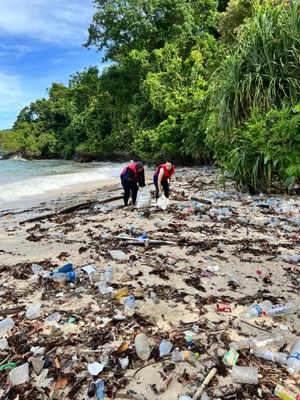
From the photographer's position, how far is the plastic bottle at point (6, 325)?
2.16 meters

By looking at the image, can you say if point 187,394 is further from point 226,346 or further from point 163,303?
point 163,303

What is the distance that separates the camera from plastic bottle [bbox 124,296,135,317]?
229cm

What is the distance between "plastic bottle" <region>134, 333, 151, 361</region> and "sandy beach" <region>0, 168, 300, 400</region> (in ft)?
0.13

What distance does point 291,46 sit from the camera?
6.39m

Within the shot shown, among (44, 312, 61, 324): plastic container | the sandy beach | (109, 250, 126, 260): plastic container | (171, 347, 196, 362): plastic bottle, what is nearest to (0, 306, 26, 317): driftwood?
the sandy beach

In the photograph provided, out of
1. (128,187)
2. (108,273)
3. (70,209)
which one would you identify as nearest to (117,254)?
(108,273)

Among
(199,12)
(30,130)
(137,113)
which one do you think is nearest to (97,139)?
(137,113)

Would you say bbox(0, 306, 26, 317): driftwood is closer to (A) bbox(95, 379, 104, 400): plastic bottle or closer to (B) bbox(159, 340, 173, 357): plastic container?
(A) bbox(95, 379, 104, 400): plastic bottle

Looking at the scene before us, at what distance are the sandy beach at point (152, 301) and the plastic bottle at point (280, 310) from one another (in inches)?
1.7

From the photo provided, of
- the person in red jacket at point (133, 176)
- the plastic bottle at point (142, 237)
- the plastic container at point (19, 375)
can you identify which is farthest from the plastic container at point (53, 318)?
the person in red jacket at point (133, 176)

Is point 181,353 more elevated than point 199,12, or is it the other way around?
point 199,12

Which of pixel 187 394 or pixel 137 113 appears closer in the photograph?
pixel 187 394

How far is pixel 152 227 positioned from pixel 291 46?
4.96 meters

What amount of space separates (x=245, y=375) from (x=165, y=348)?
1.55ft
